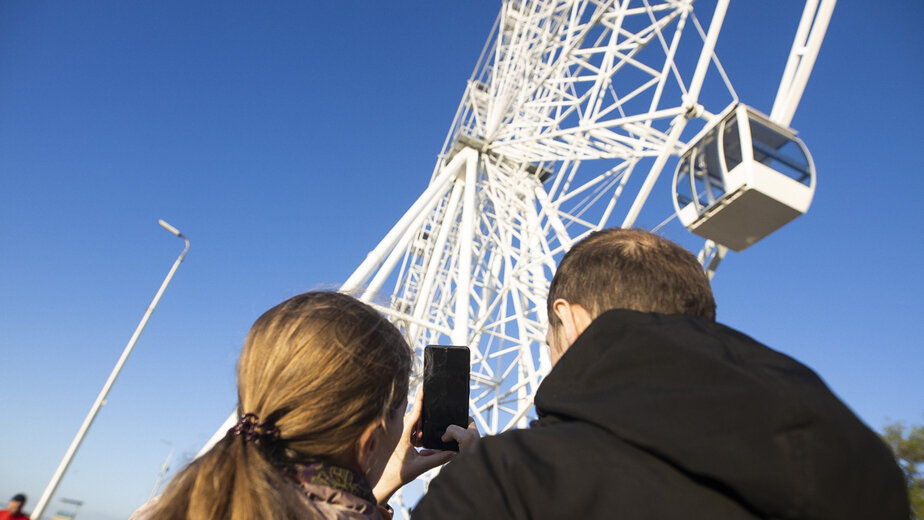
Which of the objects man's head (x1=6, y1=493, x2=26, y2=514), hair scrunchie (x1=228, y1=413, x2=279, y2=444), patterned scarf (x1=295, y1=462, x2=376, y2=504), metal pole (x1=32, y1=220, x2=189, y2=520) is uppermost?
hair scrunchie (x1=228, y1=413, x2=279, y2=444)

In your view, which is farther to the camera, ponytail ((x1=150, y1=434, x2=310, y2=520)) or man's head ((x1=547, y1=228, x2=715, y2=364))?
man's head ((x1=547, y1=228, x2=715, y2=364))

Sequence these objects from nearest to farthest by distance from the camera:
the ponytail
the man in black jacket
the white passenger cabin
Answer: the man in black jacket → the ponytail → the white passenger cabin

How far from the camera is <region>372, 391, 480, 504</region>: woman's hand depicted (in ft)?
5.13

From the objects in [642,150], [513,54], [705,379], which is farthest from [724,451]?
[513,54]

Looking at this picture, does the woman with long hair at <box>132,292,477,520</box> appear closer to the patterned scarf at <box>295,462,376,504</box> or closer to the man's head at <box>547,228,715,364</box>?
the patterned scarf at <box>295,462,376,504</box>

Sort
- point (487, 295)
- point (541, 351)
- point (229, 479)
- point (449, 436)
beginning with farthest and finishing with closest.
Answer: point (487, 295) → point (541, 351) → point (449, 436) → point (229, 479)

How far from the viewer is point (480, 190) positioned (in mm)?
12172

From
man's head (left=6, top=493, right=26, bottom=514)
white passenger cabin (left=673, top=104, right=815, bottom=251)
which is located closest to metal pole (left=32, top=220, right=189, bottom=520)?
man's head (left=6, top=493, right=26, bottom=514)

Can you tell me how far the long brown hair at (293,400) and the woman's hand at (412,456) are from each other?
0.30 metres

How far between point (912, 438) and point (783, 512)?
9931 millimetres

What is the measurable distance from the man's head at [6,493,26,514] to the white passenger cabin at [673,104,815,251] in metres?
7.33

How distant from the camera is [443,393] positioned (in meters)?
1.63

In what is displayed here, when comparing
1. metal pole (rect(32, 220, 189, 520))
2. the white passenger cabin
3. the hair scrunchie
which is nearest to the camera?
the hair scrunchie

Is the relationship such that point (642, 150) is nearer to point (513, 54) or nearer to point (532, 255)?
point (532, 255)
